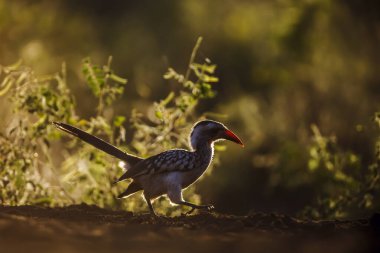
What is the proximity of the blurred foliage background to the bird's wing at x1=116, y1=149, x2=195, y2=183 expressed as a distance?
88 cm

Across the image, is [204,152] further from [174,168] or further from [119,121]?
[119,121]

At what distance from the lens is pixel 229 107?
1432cm

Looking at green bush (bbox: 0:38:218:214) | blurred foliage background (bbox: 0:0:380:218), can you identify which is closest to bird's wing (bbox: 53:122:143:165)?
green bush (bbox: 0:38:218:214)

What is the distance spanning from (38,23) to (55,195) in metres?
8.65

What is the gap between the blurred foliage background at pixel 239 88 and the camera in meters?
8.05

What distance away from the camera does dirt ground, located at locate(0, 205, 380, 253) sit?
4.96 m

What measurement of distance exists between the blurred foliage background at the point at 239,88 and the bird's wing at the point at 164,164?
884mm

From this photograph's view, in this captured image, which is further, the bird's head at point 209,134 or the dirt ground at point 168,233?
the bird's head at point 209,134

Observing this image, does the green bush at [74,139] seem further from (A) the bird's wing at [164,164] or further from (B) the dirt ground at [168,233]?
(B) the dirt ground at [168,233]

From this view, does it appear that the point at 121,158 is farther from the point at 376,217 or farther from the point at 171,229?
the point at 376,217

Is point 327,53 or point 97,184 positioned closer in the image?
point 97,184

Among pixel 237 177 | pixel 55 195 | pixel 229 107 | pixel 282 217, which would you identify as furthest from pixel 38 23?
pixel 282 217

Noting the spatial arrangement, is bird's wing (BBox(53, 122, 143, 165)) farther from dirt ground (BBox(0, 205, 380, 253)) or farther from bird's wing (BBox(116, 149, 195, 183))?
dirt ground (BBox(0, 205, 380, 253))

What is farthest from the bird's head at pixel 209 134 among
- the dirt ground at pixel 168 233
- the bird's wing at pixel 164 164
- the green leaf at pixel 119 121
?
the dirt ground at pixel 168 233
